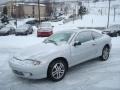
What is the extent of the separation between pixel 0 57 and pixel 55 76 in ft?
14.4

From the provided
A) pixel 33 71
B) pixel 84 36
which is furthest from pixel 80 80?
pixel 84 36

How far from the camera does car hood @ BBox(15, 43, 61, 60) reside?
6349 millimetres

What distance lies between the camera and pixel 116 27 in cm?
2492

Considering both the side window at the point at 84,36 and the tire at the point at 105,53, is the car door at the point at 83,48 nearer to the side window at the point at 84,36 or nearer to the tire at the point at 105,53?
the side window at the point at 84,36

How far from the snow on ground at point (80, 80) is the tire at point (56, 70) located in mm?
143

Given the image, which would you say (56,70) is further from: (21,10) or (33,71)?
(21,10)

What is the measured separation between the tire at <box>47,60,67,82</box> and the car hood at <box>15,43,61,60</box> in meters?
0.34

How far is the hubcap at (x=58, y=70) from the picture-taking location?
6.34m

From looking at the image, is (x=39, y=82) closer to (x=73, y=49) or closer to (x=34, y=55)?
(x=34, y=55)

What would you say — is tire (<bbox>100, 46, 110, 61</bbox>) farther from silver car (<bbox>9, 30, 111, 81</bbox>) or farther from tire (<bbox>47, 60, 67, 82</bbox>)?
tire (<bbox>47, 60, 67, 82</bbox>)

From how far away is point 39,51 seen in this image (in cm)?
657

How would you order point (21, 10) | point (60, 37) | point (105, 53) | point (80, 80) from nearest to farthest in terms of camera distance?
1. point (80, 80)
2. point (60, 37)
3. point (105, 53)
4. point (21, 10)

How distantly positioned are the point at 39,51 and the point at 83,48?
4.86 feet

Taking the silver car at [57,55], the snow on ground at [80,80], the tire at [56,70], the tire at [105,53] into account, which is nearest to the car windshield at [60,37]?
the silver car at [57,55]
